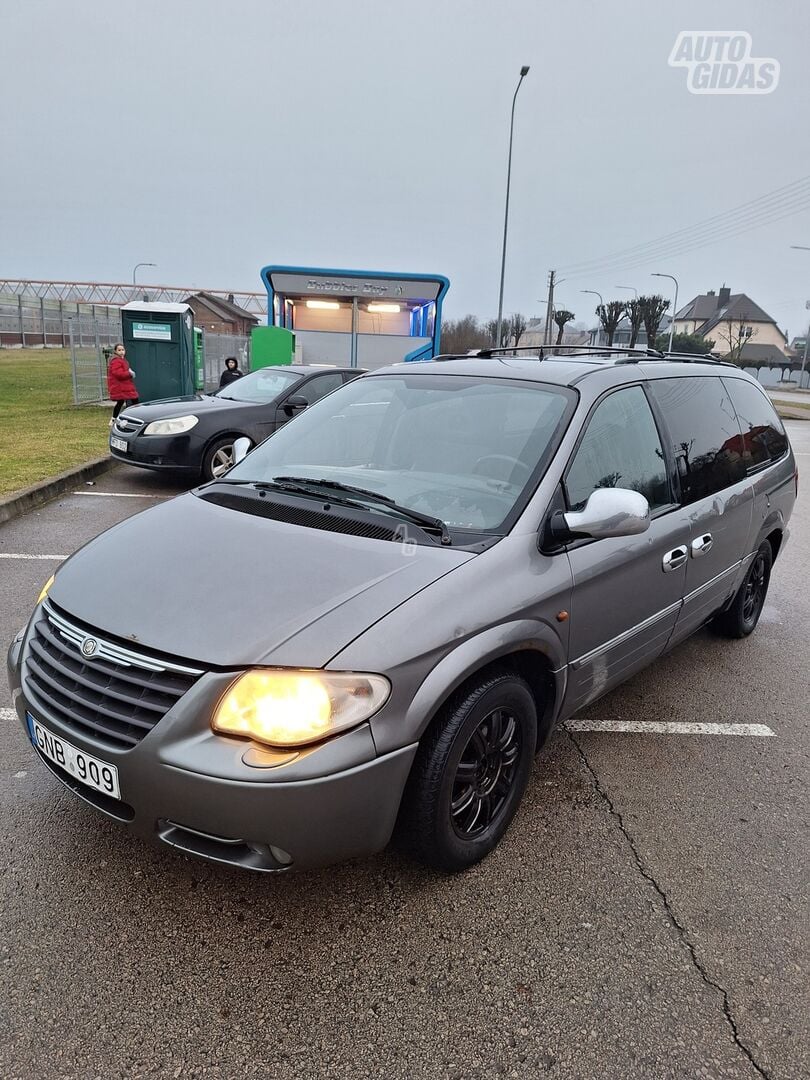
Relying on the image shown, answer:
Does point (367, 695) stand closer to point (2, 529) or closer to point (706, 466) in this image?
point (706, 466)

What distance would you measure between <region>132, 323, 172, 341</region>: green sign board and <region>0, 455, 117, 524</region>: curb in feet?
21.0

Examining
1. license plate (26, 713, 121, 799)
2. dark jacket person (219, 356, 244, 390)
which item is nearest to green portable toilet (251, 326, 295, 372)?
dark jacket person (219, 356, 244, 390)

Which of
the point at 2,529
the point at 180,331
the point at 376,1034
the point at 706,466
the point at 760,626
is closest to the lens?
the point at 376,1034

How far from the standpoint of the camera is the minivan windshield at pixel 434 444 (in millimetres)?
2797

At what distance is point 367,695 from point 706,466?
2.49 m

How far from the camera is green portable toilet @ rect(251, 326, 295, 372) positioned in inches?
664

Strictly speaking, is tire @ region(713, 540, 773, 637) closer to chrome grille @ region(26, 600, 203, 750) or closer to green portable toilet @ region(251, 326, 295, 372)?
chrome grille @ region(26, 600, 203, 750)

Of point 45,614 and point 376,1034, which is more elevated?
point 45,614

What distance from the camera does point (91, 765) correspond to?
2.12 m

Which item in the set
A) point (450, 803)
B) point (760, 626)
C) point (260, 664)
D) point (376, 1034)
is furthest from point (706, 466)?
point (376, 1034)

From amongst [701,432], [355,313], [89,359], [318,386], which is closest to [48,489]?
[318,386]

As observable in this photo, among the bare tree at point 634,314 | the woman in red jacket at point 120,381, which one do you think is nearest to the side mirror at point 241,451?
the woman in red jacket at point 120,381

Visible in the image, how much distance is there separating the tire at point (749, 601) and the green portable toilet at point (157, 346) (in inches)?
517

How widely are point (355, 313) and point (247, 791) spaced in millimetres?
18347
